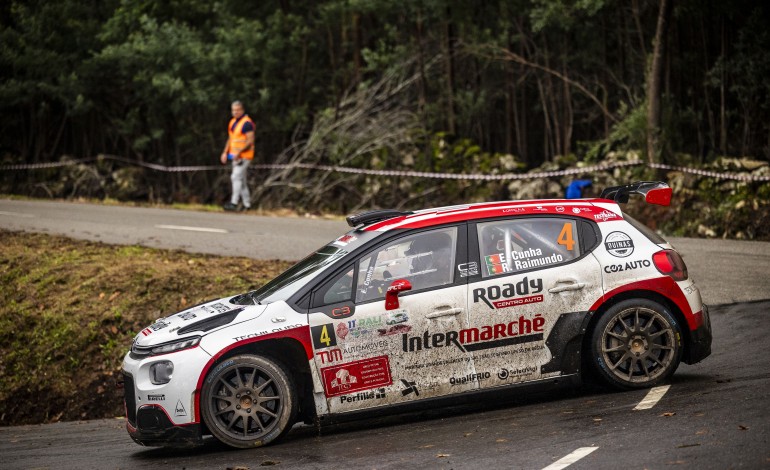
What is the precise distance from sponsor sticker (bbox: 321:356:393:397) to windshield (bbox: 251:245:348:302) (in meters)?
0.84

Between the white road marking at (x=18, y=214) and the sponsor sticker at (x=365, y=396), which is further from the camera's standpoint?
the white road marking at (x=18, y=214)

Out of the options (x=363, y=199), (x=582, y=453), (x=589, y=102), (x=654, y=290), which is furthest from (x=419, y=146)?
(x=582, y=453)

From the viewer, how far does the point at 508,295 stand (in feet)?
26.1

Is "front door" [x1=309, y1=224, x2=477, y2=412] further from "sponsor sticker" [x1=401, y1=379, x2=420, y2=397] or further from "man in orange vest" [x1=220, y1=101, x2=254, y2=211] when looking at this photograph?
"man in orange vest" [x1=220, y1=101, x2=254, y2=211]

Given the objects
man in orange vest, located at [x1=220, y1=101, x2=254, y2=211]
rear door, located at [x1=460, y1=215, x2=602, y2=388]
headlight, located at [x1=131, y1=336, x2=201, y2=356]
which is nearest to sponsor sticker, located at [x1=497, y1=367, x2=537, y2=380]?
rear door, located at [x1=460, y1=215, x2=602, y2=388]

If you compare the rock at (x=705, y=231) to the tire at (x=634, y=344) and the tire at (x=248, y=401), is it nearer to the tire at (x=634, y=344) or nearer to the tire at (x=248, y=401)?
the tire at (x=634, y=344)

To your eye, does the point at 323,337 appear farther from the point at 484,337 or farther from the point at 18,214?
the point at 18,214

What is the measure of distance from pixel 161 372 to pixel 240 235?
1046cm

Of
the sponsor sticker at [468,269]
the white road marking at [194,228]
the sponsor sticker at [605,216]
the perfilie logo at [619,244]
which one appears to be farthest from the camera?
the white road marking at [194,228]

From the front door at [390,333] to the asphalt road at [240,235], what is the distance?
508 cm

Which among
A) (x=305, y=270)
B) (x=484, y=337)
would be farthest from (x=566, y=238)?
(x=305, y=270)

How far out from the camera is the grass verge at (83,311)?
11798 mm

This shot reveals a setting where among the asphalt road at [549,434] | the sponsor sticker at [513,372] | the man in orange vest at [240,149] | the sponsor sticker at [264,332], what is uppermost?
the man in orange vest at [240,149]

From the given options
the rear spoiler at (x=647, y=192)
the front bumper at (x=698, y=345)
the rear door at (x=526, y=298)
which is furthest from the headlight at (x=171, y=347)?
the front bumper at (x=698, y=345)
